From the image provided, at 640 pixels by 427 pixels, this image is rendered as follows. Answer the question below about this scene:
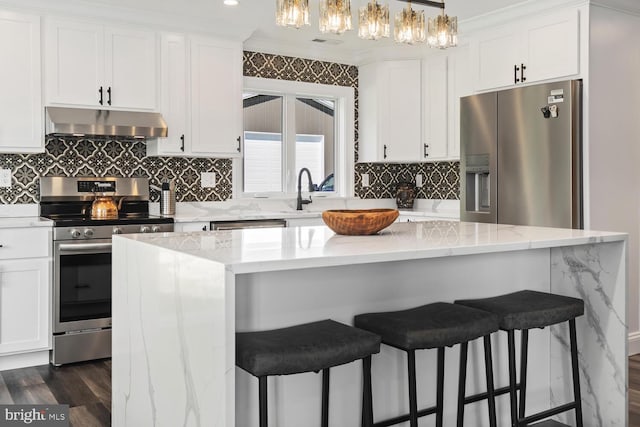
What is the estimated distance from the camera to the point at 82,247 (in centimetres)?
406

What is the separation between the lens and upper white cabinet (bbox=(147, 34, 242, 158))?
4.70 meters

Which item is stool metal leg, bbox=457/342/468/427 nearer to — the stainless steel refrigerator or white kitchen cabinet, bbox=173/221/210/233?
the stainless steel refrigerator

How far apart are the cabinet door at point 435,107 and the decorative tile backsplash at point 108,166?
6.08ft

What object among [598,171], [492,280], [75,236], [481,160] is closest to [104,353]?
[75,236]

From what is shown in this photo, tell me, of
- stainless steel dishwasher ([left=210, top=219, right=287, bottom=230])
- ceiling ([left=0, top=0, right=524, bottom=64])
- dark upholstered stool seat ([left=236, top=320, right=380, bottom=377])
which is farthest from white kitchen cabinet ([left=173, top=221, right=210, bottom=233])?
dark upholstered stool seat ([left=236, top=320, right=380, bottom=377])

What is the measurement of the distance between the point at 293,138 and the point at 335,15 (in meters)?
3.42

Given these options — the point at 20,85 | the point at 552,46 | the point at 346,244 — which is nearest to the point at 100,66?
the point at 20,85

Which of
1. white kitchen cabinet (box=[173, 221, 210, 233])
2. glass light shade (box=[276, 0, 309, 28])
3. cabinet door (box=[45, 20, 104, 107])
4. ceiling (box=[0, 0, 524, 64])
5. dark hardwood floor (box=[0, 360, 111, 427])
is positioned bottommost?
dark hardwood floor (box=[0, 360, 111, 427])

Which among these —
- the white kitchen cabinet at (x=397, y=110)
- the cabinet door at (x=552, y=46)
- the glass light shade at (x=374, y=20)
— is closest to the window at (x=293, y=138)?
the white kitchen cabinet at (x=397, y=110)

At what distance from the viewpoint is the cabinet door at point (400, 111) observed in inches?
226

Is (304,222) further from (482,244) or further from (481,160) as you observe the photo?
(482,244)

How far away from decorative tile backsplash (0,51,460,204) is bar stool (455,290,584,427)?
3.10 metres

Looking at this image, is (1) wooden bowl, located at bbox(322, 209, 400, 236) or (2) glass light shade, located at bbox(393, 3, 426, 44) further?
(2) glass light shade, located at bbox(393, 3, 426, 44)

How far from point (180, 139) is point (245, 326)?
116 inches
